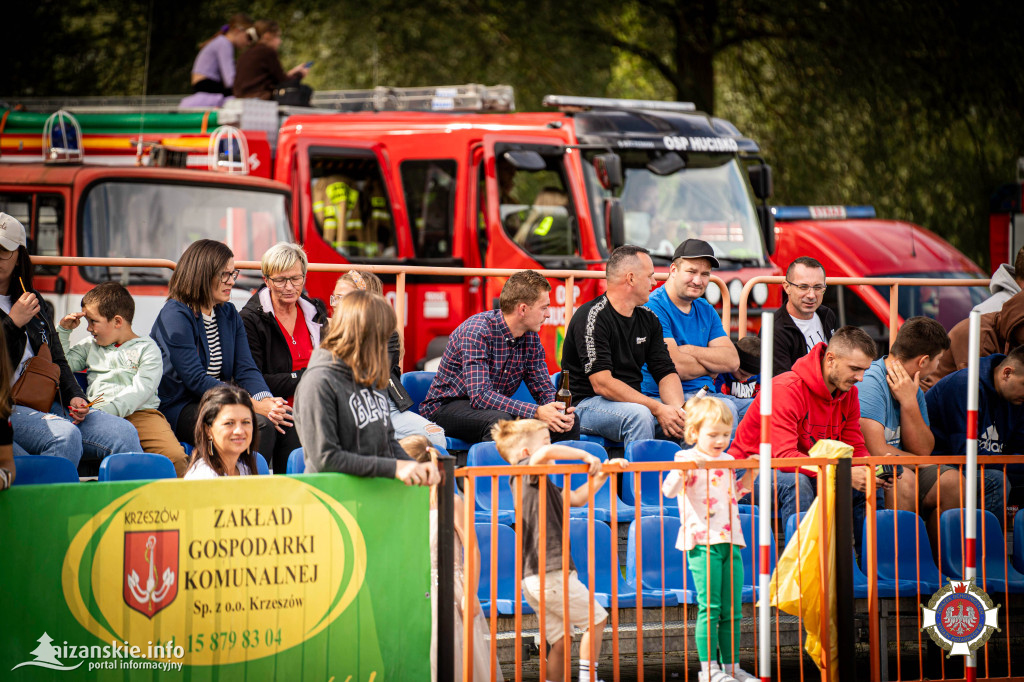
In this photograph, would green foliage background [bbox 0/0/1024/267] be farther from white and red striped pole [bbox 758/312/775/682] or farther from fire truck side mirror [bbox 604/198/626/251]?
white and red striped pole [bbox 758/312/775/682]

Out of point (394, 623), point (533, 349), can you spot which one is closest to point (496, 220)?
point (533, 349)

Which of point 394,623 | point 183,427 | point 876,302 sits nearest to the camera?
point 394,623

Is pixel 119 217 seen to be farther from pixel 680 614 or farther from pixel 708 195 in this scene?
pixel 680 614

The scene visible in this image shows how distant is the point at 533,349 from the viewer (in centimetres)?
777

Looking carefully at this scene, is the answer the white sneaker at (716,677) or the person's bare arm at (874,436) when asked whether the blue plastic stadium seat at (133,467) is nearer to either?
the white sneaker at (716,677)

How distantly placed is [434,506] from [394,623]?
1.67 feet

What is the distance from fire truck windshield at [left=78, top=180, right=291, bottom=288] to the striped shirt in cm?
365

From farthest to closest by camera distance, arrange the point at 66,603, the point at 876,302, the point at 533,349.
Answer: the point at 876,302
the point at 533,349
the point at 66,603

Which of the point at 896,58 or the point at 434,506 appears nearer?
the point at 434,506

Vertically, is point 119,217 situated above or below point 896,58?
below

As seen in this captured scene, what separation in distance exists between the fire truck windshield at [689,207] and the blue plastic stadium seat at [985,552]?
17.9 ft

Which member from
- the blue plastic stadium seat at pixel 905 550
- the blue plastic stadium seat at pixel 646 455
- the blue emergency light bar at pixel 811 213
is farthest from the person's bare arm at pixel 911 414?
the blue emergency light bar at pixel 811 213

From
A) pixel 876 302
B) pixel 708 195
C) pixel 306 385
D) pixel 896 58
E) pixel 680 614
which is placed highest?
pixel 896 58

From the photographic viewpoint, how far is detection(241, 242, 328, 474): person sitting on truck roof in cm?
722
